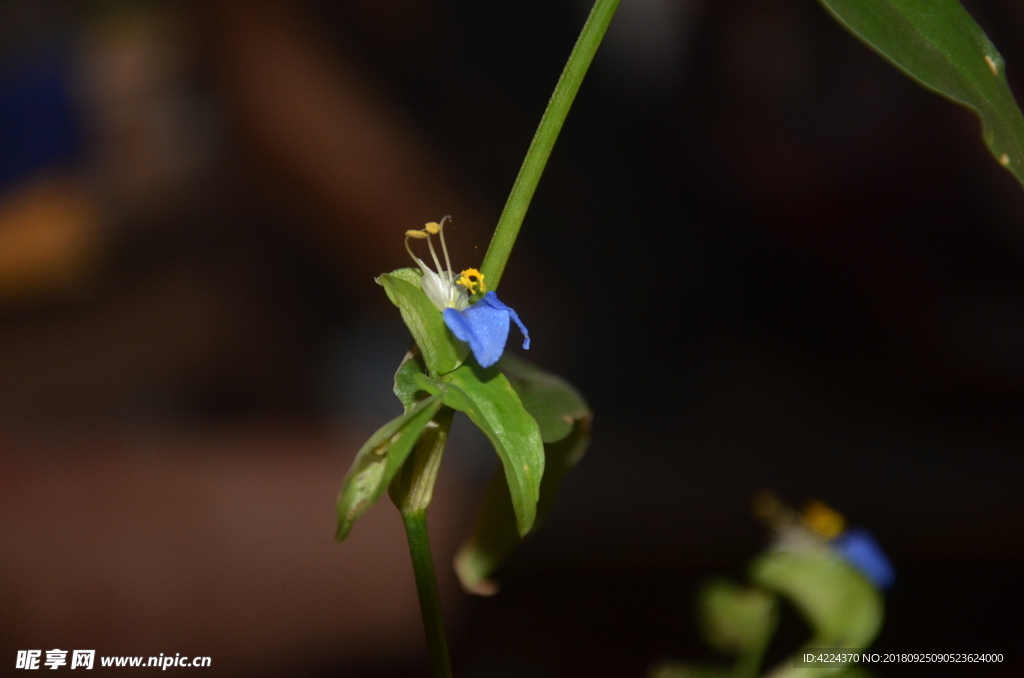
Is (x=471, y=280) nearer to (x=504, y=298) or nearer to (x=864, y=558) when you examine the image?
(x=864, y=558)

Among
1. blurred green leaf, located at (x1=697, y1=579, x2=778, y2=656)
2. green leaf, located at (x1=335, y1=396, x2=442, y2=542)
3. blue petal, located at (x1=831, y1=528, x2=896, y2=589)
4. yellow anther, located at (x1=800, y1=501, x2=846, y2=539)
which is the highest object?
green leaf, located at (x1=335, y1=396, x2=442, y2=542)

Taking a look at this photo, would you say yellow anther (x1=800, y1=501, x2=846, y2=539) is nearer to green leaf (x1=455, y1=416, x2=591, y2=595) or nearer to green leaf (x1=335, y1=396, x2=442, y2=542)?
green leaf (x1=455, y1=416, x2=591, y2=595)

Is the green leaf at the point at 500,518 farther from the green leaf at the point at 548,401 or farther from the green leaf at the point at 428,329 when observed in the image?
the green leaf at the point at 428,329

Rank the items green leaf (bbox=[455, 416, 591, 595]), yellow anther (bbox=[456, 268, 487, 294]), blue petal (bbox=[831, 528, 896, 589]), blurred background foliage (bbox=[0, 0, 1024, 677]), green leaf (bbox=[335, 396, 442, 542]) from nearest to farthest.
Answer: green leaf (bbox=[335, 396, 442, 542]) → yellow anther (bbox=[456, 268, 487, 294]) → green leaf (bbox=[455, 416, 591, 595]) → blue petal (bbox=[831, 528, 896, 589]) → blurred background foliage (bbox=[0, 0, 1024, 677])

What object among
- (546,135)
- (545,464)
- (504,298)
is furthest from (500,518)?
(504,298)

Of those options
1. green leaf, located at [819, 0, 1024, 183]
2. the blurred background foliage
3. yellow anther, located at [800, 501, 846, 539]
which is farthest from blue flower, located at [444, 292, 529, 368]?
the blurred background foliage
